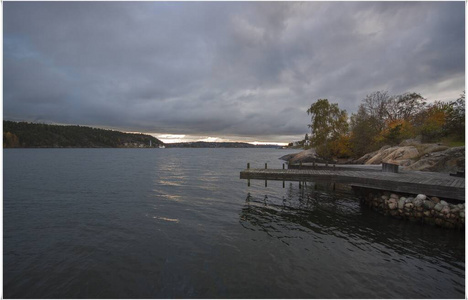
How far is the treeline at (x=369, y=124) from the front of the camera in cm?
4089

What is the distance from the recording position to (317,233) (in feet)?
40.2

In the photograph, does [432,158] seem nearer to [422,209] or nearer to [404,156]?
[404,156]

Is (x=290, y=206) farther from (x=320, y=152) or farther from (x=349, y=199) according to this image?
(x=320, y=152)

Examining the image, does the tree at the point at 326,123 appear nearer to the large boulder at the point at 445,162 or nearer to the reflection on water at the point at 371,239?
the large boulder at the point at 445,162

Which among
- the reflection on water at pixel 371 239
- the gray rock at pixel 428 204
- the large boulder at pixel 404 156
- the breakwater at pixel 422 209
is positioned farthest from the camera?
the large boulder at pixel 404 156

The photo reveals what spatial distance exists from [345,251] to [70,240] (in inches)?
498

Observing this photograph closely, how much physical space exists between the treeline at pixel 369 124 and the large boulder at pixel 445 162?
15.3 metres

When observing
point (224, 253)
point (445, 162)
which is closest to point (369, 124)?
point (445, 162)

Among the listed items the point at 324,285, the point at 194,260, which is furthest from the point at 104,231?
the point at 324,285

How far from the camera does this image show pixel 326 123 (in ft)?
140

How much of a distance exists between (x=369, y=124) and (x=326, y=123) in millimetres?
10443

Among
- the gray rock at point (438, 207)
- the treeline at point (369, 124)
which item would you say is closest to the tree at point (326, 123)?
the treeline at point (369, 124)

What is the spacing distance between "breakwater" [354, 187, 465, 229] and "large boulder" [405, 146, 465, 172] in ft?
27.6

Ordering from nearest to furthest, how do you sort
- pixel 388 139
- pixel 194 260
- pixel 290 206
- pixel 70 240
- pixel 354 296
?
pixel 354 296 → pixel 194 260 → pixel 70 240 → pixel 290 206 → pixel 388 139
